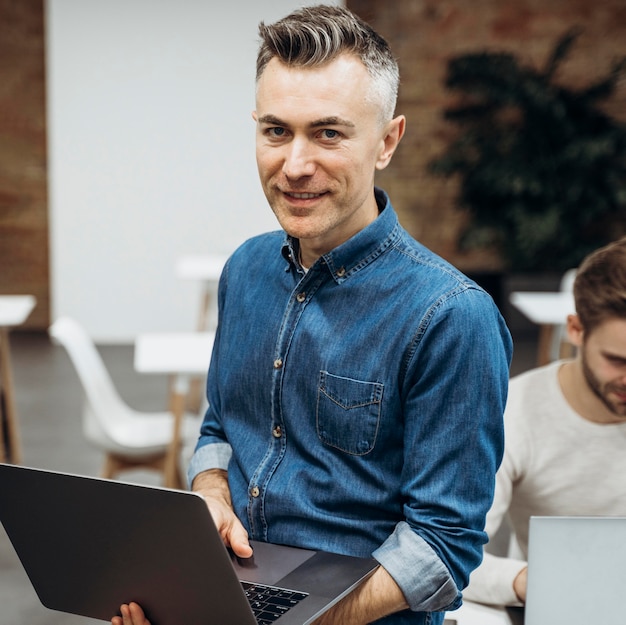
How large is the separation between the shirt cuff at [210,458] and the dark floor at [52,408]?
1819 millimetres

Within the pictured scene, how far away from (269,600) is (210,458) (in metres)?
0.37

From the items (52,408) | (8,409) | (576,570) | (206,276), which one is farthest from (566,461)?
(52,408)

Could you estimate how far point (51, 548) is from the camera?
122 centimetres

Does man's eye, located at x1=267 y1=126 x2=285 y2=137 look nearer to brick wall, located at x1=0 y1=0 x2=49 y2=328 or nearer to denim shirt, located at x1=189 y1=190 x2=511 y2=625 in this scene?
denim shirt, located at x1=189 y1=190 x2=511 y2=625

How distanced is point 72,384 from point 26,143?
7.50 feet

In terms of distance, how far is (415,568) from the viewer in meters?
1.21

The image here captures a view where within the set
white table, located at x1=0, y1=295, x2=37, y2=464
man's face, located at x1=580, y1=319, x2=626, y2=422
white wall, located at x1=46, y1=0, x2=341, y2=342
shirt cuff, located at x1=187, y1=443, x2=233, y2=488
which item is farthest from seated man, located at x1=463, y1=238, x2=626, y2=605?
white wall, located at x1=46, y1=0, x2=341, y2=342

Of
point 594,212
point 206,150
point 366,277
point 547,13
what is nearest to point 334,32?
point 366,277

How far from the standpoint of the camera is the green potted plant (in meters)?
7.43

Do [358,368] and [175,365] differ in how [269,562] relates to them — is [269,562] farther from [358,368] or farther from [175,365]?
[175,365]

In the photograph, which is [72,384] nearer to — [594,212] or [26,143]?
[26,143]

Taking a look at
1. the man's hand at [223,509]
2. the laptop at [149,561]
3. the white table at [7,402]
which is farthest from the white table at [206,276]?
the laptop at [149,561]

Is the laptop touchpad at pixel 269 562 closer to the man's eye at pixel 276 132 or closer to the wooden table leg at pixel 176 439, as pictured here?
the man's eye at pixel 276 132

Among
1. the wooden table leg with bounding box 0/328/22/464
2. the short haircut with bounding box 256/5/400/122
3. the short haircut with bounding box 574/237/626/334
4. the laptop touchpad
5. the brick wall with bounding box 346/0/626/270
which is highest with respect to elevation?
the brick wall with bounding box 346/0/626/270
